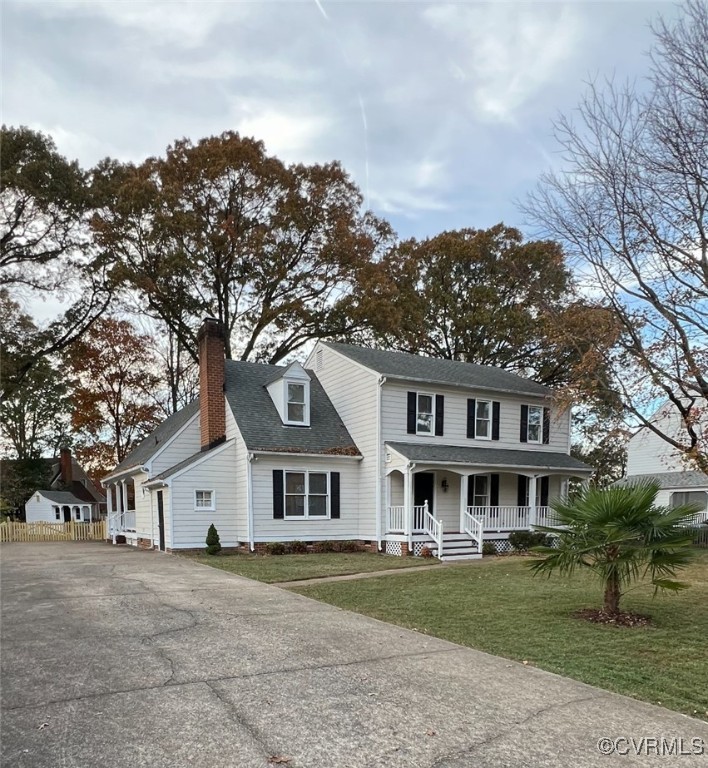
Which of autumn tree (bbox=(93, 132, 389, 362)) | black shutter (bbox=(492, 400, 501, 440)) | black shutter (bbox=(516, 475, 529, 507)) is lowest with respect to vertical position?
black shutter (bbox=(516, 475, 529, 507))

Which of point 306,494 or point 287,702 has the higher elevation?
point 287,702

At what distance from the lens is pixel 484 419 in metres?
19.8

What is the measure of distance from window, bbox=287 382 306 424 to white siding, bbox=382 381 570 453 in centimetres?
281

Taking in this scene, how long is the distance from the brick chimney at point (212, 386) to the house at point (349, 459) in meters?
0.04

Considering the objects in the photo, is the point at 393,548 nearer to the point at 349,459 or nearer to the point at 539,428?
the point at 349,459

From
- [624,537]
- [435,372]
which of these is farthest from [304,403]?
[624,537]

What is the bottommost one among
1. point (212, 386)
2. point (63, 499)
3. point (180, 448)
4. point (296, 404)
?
point (63, 499)

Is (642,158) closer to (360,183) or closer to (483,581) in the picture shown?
(483,581)

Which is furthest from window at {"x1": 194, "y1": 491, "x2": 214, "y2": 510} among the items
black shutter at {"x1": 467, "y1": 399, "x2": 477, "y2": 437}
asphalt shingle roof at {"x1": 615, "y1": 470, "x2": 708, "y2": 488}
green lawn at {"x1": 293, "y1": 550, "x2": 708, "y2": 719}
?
asphalt shingle roof at {"x1": 615, "y1": 470, "x2": 708, "y2": 488}

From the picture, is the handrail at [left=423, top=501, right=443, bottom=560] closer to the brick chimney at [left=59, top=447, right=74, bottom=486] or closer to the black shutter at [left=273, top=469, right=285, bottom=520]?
the black shutter at [left=273, top=469, right=285, bottom=520]

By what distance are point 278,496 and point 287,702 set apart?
12650 millimetres

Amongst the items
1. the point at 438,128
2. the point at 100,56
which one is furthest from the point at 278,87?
the point at 438,128

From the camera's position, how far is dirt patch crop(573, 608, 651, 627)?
701 centimetres

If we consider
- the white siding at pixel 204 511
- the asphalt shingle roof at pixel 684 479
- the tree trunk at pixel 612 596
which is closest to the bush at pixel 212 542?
the white siding at pixel 204 511
